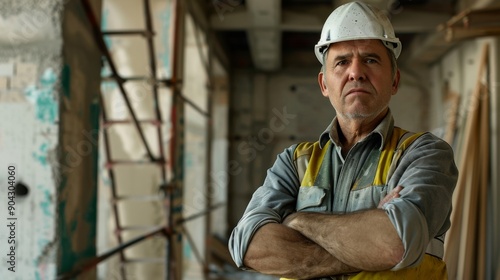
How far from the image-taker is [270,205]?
190 centimetres

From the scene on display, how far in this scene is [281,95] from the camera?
1078 cm

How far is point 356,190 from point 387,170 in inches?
4.6

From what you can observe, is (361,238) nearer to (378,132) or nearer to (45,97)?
(378,132)

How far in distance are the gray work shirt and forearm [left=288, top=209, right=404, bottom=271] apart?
1.1 inches

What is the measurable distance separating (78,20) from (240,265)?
2026 millimetres

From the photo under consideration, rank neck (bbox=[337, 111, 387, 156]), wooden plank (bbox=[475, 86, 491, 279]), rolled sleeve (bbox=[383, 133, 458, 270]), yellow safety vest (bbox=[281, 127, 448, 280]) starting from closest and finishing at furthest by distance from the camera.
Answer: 1. rolled sleeve (bbox=[383, 133, 458, 270])
2. yellow safety vest (bbox=[281, 127, 448, 280])
3. neck (bbox=[337, 111, 387, 156])
4. wooden plank (bbox=[475, 86, 491, 279])

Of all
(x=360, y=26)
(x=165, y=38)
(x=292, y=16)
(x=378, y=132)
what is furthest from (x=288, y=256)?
(x=292, y=16)

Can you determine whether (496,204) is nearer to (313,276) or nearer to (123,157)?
(123,157)

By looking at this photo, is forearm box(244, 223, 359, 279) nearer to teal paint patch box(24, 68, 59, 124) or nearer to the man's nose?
the man's nose

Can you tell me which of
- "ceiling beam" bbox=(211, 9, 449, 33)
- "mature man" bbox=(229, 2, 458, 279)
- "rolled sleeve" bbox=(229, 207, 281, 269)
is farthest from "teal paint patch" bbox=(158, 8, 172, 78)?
"rolled sleeve" bbox=(229, 207, 281, 269)

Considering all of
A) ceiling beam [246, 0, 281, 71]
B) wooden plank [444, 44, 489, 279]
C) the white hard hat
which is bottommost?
wooden plank [444, 44, 489, 279]

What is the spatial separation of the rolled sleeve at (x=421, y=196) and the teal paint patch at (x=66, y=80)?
1.93m

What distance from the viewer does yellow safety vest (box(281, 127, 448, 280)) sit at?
5.39 feet

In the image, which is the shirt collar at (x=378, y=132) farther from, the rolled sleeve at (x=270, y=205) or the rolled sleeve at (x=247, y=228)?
the rolled sleeve at (x=247, y=228)
